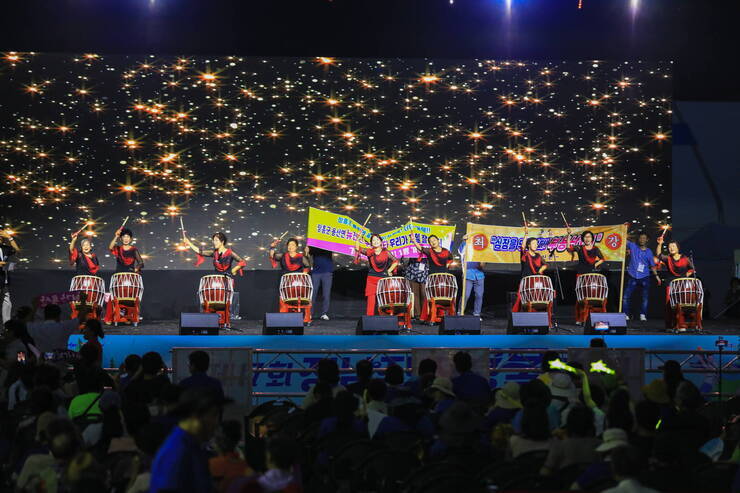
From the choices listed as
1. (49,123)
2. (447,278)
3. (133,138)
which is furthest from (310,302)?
(49,123)

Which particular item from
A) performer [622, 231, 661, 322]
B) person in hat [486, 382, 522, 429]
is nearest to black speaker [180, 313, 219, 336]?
person in hat [486, 382, 522, 429]

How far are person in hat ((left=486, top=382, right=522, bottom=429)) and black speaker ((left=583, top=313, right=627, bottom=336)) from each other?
6.96 meters

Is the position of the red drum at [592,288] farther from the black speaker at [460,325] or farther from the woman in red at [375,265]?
the woman in red at [375,265]

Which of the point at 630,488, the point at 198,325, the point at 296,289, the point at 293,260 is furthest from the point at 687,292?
the point at 630,488

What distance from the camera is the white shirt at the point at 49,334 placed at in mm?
8484

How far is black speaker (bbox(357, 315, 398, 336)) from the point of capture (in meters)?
12.5

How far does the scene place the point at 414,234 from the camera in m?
16.8

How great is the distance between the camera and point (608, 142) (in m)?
17.3

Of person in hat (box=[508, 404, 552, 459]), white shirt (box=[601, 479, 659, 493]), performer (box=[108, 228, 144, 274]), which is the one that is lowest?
white shirt (box=[601, 479, 659, 493])

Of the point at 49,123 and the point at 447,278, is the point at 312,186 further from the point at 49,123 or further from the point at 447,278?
the point at 49,123

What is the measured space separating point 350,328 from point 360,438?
30.9 ft

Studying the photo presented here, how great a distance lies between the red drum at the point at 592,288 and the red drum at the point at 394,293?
2.77 m

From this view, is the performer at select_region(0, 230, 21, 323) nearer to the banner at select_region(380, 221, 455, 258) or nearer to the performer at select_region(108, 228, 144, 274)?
the performer at select_region(108, 228, 144, 274)

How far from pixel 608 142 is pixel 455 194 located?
292 centimetres
